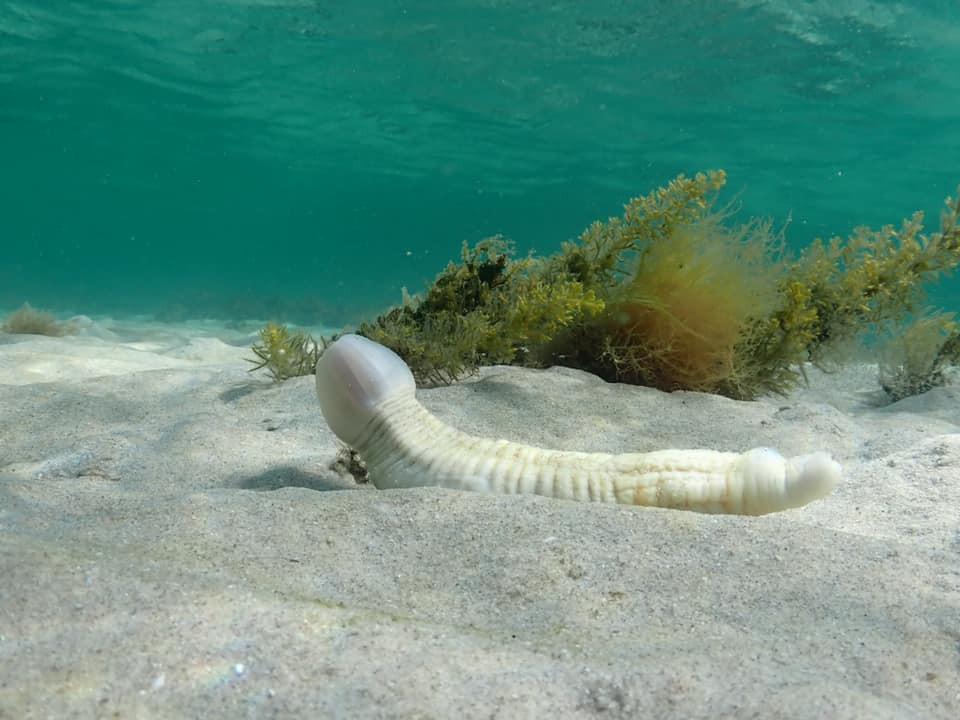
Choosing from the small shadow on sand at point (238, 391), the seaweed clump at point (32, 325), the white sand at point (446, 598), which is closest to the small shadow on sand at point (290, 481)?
the white sand at point (446, 598)

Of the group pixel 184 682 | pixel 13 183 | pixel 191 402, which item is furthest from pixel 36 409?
pixel 13 183

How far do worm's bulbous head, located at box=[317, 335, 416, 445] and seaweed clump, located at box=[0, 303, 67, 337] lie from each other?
→ 8.91 meters

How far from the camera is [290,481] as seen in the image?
312 centimetres

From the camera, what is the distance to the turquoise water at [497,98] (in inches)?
797

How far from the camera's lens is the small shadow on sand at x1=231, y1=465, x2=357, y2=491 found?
10.0ft

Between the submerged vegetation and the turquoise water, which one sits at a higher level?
the turquoise water

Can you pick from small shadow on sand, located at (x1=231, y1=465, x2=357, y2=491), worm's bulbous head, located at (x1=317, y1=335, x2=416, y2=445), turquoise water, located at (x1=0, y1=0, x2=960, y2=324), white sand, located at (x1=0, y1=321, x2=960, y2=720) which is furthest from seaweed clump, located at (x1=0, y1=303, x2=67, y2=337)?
turquoise water, located at (x1=0, y1=0, x2=960, y2=324)

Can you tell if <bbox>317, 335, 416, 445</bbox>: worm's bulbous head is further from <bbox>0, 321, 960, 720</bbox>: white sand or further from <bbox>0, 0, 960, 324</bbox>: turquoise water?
<bbox>0, 0, 960, 324</bbox>: turquoise water

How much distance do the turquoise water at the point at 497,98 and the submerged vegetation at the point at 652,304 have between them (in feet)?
16.3

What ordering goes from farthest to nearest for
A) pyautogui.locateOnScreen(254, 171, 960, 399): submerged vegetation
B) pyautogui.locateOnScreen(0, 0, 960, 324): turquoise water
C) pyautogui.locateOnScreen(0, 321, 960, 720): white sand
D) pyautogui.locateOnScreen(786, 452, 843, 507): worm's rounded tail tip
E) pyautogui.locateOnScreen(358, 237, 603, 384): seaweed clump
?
pyautogui.locateOnScreen(0, 0, 960, 324): turquoise water
pyautogui.locateOnScreen(254, 171, 960, 399): submerged vegetation
pyautogui.locateOnScreen(358, 237, 603, 384): seaweed clump
pyautogui.locateOnScreen(786, 452, 843, 507): worm's rounded tail tip
pyautogui.locateOnScreen(0, 321, 960, 720): white sand

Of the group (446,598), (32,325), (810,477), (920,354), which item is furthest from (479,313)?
(32,325)

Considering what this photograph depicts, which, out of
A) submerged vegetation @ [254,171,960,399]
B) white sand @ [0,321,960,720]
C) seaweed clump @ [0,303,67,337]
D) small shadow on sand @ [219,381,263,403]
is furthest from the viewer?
seaweed clump @ [0,303,67,337]

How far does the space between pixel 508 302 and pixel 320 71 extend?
23.6 meters

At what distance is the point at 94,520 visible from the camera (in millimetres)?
2316
